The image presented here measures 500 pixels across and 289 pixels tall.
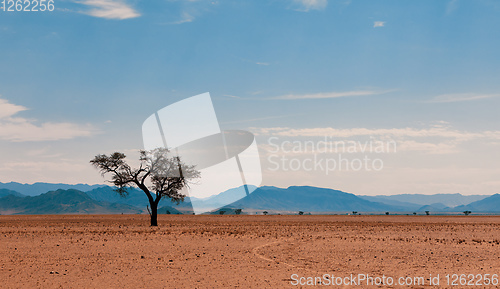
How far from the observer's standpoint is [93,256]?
2489 cm

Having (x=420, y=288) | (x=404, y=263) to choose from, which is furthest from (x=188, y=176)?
(x=420, y=288)

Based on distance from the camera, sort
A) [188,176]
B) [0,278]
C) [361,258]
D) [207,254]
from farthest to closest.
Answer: [188,176] → [207,254] → [361,258] → [0,278]

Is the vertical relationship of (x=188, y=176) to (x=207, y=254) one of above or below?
above

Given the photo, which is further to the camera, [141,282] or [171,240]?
[171,240]

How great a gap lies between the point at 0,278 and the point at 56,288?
3.38 metres

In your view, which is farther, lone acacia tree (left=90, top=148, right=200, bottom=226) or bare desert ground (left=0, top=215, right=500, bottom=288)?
lone acacia tree (left=90, top=148, right=200, bottom=226)

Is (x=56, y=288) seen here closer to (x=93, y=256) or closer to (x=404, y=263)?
(x=93, y=256)

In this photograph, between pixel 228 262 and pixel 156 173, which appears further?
pixel 156 173

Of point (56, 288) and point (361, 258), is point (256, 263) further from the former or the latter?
point (56, 288)

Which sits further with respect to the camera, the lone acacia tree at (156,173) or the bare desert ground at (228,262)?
the lone acacia tree at (156,173)

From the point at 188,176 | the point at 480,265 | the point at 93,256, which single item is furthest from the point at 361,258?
the point at 188,176

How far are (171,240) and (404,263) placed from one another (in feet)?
56.5

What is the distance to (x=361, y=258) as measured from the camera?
24.1 m

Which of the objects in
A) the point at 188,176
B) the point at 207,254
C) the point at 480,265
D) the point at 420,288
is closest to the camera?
the point at 420,288
